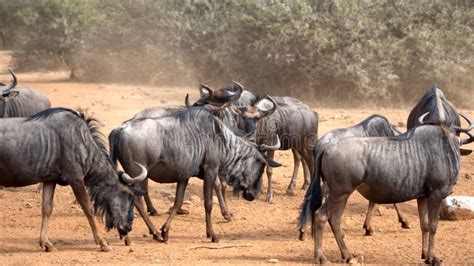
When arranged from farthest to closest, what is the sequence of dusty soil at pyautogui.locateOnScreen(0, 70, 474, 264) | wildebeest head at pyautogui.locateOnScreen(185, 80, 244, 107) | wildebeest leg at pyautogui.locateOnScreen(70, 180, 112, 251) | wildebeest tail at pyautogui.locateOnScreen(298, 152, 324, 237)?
wildebeest head at pyautogui.locateOnScreen(185, 80, 244, 107)
wildebeest leg at pyautogui.locateOnScreen(70, 180, 112, 251)
dusty soil at pyautogui.locateOnScreen(0, 70, 474, 264)
wildebeest tail at pyautogui.locateOnScreen(298, 152, 324, 237)

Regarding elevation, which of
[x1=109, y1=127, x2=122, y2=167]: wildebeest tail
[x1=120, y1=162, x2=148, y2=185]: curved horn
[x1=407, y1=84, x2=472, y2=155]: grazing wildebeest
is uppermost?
[x1=407, y1=84, x2=472, y2=155]: grazing wildebeest

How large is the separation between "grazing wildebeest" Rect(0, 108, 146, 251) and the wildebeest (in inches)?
16.2

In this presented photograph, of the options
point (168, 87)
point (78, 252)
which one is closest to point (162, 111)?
point (78, 252)

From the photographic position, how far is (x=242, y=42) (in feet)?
75.9

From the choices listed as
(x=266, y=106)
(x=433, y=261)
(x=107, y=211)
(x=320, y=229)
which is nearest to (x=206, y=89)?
(x=266, y=106)

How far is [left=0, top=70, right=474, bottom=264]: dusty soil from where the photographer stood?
26.6 ft

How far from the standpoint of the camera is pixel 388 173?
760cm

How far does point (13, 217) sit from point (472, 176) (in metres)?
7.08

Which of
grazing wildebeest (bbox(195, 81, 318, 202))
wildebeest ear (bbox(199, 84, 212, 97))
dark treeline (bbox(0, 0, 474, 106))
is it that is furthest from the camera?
dark treeline (bbox(0, 0, 474, 106))

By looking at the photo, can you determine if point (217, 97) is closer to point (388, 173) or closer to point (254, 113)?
point (254, 113)

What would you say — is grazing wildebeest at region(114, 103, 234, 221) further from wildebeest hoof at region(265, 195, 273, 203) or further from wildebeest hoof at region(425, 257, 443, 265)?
wildebeest hoof at region(425, 257, 443, 265)

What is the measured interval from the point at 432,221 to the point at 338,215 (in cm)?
94

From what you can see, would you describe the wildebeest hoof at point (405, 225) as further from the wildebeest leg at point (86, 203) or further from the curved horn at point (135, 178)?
the wildebeest leg at point (86, 203)

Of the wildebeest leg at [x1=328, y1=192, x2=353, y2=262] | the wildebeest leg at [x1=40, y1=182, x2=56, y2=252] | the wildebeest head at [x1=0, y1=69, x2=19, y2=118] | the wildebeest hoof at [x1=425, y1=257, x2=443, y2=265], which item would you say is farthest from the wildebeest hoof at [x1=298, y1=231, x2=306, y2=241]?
the wildebeest head at [x1=0, y1=69, x2=19, y2=118]
